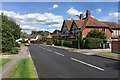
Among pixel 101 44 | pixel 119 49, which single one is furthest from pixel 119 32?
pixel 119 49

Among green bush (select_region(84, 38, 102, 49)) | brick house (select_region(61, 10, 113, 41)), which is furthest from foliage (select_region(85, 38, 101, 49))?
brick house (select_region(61, 10, 113, 41))

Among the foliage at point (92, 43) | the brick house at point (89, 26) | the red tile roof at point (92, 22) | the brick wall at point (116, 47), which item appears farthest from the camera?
the red tile roof at point (92, 22)

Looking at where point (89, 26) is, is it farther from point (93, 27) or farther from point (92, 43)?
point (92, 43)

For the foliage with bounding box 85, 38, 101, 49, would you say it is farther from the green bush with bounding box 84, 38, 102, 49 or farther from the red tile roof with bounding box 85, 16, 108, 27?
the red tile roof with bounding box 85, 16, 108, 27

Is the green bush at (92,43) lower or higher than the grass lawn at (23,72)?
→ higher

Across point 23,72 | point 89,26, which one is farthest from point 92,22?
point 23,72

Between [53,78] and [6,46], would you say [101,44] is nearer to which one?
[6,46]

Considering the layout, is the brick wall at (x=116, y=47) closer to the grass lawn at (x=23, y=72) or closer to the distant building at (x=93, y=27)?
the grass lawn at (x=23, y=72)

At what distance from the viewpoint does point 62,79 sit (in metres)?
12.6

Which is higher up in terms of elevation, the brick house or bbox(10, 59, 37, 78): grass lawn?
the brick house

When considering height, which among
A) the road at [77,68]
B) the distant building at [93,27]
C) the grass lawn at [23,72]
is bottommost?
the road at [77,68]

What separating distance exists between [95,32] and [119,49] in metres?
23.6

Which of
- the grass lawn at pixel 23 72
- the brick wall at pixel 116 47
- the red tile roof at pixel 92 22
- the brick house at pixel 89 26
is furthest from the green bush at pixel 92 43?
the grass lawn at pixel 23 72

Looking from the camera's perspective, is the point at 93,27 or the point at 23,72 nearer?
the point at 23,72
